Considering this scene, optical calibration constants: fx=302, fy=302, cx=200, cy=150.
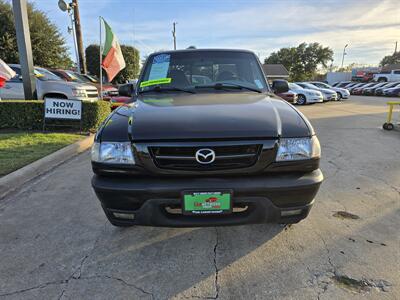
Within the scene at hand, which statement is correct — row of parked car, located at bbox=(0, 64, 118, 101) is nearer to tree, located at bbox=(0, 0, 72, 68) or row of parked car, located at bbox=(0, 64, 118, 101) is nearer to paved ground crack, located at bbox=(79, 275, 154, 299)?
paved ground crack, located at bbox=(79, 275, 154, 299)

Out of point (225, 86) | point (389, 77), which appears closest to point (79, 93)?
point (225, 86)

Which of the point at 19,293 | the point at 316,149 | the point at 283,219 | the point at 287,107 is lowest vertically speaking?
the point at 19,293

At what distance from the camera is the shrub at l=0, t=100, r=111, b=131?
25.1 ft

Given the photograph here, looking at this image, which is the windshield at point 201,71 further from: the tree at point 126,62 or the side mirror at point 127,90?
the tree at point 126,62

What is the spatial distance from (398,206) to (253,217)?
227 centimetres

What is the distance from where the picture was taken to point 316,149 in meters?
2.30

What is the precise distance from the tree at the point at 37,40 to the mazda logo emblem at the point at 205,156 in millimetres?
20201

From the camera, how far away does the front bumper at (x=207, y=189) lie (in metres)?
2.14

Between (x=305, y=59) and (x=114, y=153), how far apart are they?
81513 millimetres

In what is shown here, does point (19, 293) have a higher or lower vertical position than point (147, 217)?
lower

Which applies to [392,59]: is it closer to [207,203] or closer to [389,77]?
[389,77]

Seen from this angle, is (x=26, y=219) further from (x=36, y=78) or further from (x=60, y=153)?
(x=36, y=78)

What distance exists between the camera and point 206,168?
2178 mm

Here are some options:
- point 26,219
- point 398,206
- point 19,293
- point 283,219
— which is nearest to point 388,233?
point 398,206
